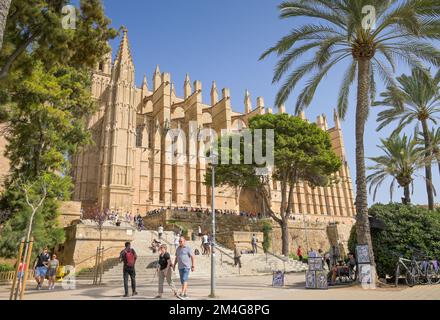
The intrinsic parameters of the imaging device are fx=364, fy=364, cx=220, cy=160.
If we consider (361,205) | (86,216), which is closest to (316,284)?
(361,205)

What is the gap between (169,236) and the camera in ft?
69.7

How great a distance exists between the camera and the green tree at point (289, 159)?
23.3 meters

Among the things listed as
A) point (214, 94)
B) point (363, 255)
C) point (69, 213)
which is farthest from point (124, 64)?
point (363, 255)

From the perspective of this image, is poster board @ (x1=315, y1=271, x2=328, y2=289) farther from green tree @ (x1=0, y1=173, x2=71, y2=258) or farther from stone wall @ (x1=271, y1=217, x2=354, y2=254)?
stone wall @ (x1=271, y1=217, x2=354, y2=254)

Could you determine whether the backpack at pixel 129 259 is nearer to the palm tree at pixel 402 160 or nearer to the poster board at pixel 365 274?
the poster board at pixel 365 274

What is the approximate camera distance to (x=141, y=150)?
3700 centimetres

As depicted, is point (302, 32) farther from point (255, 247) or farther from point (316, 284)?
point (255, 247)

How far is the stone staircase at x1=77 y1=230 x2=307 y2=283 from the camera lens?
1408 centimetres

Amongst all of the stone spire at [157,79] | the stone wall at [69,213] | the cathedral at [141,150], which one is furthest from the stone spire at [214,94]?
the stone wall at [69,213]

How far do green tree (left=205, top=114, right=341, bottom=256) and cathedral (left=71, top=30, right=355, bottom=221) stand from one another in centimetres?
345

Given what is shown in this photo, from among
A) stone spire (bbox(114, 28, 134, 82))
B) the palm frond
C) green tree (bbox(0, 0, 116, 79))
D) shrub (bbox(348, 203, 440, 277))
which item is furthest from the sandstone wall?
green tree (bbox(0, 0, 116, 79))

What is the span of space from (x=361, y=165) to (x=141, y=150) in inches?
1147

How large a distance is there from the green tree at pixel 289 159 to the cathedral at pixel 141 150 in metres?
3.45
